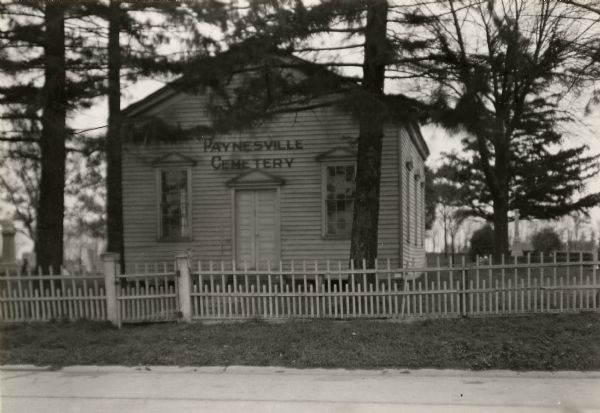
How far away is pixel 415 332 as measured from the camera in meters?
8.09

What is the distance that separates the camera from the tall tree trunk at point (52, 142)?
10.6m

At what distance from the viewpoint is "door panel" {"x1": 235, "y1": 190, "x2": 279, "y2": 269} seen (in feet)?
50.6

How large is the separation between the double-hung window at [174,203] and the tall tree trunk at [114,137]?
5.58 ft

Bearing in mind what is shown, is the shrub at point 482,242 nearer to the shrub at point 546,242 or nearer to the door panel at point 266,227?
the shrub at point 546,242

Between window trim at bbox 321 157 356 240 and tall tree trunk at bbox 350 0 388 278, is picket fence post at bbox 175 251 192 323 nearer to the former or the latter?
tall tree trunk at bbox 350 0 388 278

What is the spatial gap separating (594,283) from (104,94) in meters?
9.31

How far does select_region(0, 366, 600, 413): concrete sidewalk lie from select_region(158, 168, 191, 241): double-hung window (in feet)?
28.5

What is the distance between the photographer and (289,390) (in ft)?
20.3

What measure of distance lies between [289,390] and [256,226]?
9544 millimetres

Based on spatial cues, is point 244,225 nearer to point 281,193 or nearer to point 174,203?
point 281,193

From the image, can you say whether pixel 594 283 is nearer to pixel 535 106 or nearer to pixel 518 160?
pixel 535 106

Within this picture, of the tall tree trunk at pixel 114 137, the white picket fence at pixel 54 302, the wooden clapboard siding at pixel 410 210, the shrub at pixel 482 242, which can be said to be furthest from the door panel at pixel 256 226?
the shrub at pixel 482 242

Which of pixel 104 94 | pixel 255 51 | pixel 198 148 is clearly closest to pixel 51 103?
pixel 104 94

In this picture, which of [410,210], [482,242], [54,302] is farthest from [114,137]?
[482,242]
